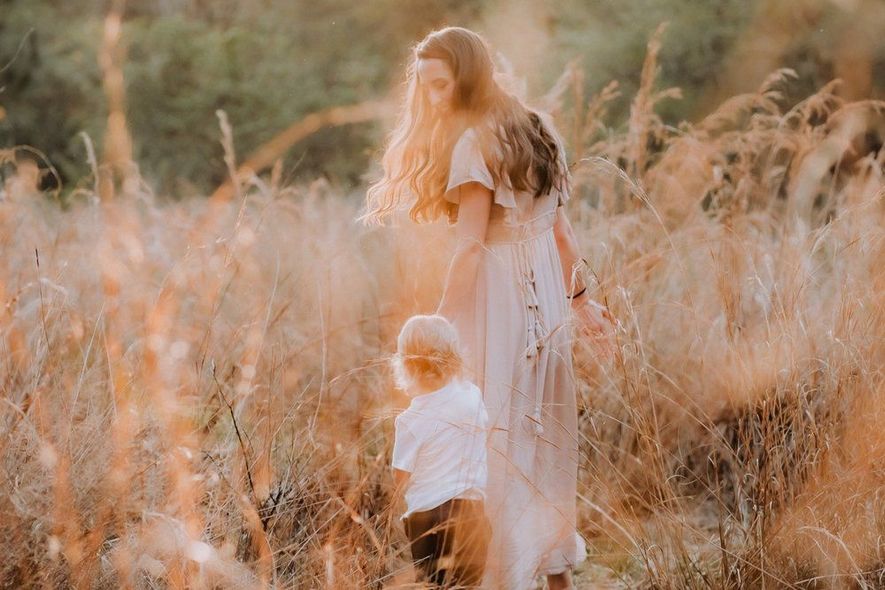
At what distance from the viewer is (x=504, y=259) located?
2.52m

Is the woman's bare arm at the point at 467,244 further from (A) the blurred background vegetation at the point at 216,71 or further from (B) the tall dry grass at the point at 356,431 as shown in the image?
(A) the blurred background vegetation at the point at 216,71

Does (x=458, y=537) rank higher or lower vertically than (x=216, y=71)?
lower

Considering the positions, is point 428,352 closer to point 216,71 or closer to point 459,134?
point 459,134

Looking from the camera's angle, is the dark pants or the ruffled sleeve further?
the ruffled sleeve

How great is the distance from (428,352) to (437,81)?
0.68 meters

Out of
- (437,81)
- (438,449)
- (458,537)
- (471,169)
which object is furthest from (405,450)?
(437,81)

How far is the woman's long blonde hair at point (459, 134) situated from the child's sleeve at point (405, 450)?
1.84ft

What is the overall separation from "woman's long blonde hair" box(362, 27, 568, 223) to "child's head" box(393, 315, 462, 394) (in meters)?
0.37

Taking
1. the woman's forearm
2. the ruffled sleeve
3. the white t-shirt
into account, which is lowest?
the white t-shirt

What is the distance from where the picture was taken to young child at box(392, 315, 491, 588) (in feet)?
7.57

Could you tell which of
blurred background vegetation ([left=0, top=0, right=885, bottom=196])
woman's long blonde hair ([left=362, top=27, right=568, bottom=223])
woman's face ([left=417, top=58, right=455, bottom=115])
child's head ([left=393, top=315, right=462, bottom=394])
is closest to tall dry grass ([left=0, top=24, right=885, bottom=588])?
child's head ([left=393, top=315, right=462, bottom=394])

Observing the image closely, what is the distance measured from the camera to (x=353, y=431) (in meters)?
2.96

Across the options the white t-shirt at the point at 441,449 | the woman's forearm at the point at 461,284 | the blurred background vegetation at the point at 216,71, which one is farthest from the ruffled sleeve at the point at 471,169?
the blurred background vegetation at the point at 216,71

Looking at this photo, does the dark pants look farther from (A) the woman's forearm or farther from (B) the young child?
(A) the woman's forearm
